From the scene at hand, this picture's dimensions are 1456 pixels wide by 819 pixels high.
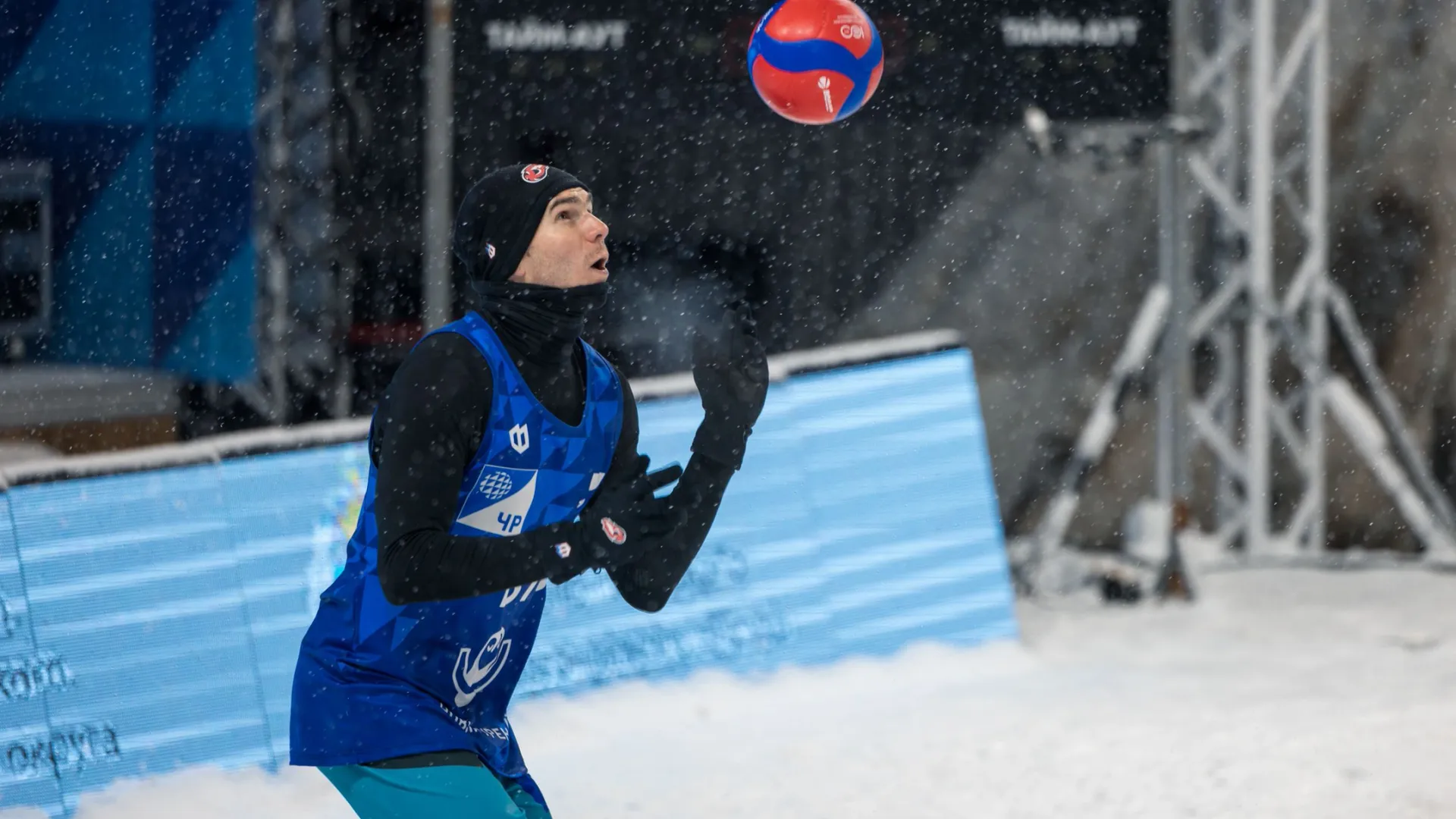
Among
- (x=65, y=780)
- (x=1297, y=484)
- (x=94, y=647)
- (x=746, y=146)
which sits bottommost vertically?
(x=1297, y=484)

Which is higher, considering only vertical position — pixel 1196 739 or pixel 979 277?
pixel 979 277

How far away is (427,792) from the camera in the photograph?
2598 millimetres

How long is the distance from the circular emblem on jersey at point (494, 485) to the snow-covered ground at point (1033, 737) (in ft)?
8.37

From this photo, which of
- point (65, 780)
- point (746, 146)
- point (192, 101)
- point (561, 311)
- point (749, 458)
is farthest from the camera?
point (746, 146)

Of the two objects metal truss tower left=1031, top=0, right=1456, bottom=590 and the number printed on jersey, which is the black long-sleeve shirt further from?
metal truss tower left=1031, top=0, right=1456, bottom=590

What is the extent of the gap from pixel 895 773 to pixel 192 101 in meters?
4.97

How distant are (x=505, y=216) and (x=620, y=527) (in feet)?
2.24

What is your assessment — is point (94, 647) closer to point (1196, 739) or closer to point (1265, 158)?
point (1196, 739)

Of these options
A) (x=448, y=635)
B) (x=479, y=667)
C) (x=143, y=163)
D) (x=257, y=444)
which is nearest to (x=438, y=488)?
(x=448, y=635)

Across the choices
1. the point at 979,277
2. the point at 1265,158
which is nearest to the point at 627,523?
the point at 1265,158

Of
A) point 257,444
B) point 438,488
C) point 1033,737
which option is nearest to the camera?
point 438,488

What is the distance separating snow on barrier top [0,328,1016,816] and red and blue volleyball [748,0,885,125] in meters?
2.10

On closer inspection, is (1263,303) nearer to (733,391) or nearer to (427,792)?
(733,391)

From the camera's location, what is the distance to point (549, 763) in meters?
5.70
